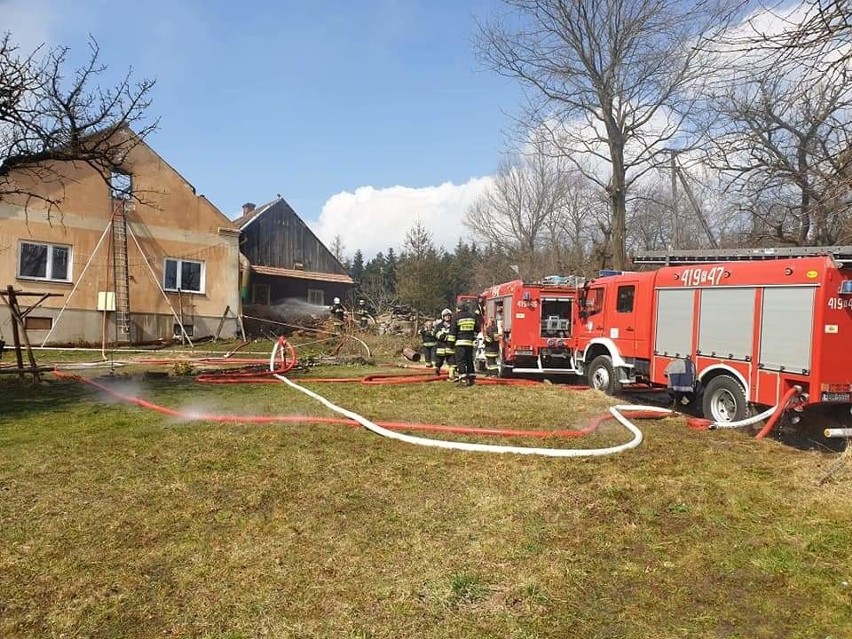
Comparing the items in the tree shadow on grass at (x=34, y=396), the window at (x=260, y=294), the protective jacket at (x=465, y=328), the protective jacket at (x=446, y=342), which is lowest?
the tree shadow on grass at (x=34, y=396)

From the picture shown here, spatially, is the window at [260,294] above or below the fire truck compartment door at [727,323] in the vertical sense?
above

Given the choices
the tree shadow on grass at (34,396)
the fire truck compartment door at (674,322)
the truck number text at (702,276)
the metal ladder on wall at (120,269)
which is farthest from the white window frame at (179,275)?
the truck number text at (702,276)

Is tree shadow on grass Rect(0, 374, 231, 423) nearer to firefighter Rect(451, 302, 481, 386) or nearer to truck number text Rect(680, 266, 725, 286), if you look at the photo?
firefighter Rect(451, 302, 481, 386)

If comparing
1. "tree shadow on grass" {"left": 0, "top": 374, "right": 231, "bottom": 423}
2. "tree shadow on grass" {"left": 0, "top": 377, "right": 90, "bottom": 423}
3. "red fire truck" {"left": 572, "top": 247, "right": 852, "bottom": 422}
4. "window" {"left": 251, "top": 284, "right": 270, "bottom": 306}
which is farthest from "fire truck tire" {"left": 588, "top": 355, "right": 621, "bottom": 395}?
"window" {"left": 251, "top": 284, "right": 270, "bottom": 306}

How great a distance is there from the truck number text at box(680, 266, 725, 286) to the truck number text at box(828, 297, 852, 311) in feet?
5.54

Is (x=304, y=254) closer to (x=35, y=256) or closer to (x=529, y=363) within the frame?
(x=35, y=256)

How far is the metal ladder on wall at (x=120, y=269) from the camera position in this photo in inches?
755

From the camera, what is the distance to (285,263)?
29.0m

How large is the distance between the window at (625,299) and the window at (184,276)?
15.8 meters

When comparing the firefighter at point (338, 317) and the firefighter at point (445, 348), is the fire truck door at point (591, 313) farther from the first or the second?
the firefighter at point (338, 317)

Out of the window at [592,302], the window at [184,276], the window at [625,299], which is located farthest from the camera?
the window at [184,276]

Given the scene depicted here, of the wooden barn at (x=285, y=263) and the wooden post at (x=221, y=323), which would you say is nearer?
the wooden post at (x=221, y=323)

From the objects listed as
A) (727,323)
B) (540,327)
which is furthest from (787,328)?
(540,327)

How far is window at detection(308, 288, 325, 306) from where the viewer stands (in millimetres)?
29473
